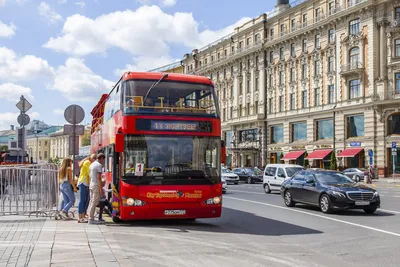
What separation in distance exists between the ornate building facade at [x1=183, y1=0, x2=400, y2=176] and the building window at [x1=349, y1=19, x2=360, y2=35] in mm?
103

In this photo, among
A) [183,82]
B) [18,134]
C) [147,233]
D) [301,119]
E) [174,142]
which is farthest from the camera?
[301,119]

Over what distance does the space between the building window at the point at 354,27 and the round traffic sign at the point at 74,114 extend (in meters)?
41.9

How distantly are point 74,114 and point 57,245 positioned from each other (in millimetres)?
6903

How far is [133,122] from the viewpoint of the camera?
12.0m

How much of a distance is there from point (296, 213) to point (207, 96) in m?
6.14

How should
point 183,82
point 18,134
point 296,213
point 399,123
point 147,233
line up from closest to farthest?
1. point 147,233
2. point 183,82
3. point 296,213
4. point 18,134
5. point 399,123

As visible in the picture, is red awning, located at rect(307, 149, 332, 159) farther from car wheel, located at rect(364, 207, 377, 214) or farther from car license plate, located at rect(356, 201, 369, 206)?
car license plate, located at rect(356, 201, 369, 206)

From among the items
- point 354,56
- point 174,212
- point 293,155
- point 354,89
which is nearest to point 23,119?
point 174,212

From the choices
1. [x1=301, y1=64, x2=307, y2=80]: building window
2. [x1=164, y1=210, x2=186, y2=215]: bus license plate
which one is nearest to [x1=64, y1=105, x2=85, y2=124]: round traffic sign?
[x1=164, y1=210, x2=186, y2=215]: bus license plate

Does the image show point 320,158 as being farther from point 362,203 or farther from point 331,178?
point 362,203

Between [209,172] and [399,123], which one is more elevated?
[399,123]

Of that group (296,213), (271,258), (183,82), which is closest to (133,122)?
(183,82)

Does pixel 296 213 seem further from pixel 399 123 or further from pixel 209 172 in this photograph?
pixel 399 123

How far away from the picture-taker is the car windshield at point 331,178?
680 inches
